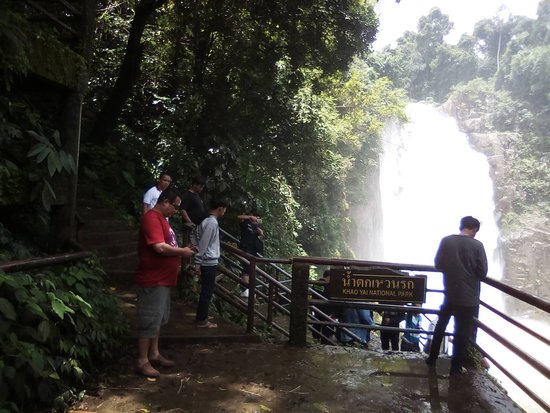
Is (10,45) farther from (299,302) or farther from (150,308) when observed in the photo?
(299,302)

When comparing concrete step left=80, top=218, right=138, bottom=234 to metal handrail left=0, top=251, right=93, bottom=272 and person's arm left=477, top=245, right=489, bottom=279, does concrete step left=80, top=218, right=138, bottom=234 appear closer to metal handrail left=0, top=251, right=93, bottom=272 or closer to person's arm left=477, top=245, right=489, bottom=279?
metal handrail left=0, top=251, right=93, bottom=272

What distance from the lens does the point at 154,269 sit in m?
3.56

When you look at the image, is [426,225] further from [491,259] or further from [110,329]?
[110,329]

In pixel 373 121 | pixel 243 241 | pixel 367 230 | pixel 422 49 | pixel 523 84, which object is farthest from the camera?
pixel 422 49

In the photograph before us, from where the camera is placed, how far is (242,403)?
334cm

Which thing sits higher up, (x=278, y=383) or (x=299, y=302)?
(x=299, y=302)

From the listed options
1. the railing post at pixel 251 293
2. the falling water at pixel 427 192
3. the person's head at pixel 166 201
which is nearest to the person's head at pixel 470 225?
the railing post at pixel 251 293

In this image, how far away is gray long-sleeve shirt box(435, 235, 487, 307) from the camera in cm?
403

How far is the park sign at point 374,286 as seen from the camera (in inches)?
183

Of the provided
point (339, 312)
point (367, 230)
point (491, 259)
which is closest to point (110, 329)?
point (339, 312)

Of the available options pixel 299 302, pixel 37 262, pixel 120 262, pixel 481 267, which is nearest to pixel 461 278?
pixel 481 267

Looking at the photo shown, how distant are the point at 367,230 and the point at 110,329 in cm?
2795

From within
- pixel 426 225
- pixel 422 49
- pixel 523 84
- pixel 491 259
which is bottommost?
pixel 491 259

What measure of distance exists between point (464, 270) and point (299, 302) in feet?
5.71
